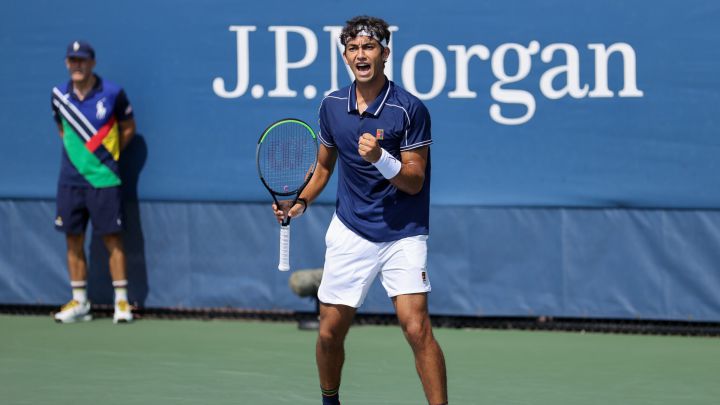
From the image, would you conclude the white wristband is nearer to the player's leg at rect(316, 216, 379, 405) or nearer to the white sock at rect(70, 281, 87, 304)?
the player's leg at rect(316, 216, 379, 405)

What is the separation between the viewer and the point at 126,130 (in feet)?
28.1

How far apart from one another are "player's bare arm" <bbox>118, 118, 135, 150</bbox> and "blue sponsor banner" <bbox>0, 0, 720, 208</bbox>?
140 mm

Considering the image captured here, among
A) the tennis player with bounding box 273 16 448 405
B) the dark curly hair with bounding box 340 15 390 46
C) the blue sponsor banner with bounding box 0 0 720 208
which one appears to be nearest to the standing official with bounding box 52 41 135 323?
the blue sponsor banner with bounding box 0 0 720 208

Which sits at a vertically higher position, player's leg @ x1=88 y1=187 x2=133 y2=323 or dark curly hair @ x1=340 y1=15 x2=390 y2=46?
dark curly hair @ x1=340 y1=15 x2=390 y2=46

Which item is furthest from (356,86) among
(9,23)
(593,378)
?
(9,23)

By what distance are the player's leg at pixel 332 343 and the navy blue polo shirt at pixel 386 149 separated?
13.1 inches

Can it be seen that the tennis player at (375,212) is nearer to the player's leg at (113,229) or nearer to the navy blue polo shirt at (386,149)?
the navy blue polo shirt at (386,149)

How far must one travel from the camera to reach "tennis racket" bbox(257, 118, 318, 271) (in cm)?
578

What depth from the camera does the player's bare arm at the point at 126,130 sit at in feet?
28.1

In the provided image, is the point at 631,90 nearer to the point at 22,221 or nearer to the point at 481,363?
the point at 481,363

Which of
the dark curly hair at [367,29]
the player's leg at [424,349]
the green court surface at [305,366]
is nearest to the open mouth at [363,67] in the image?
the dark curly hair at [367,29]

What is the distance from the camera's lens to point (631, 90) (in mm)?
8008

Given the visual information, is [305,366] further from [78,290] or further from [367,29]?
[367,29]

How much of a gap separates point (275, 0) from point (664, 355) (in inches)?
127
